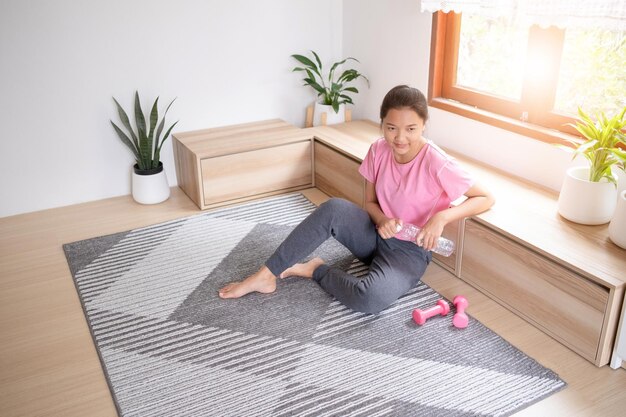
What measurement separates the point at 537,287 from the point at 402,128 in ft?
2.41

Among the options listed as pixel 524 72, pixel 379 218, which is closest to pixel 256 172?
pixel 379 218

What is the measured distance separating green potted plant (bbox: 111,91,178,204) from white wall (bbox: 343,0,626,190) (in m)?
1.27

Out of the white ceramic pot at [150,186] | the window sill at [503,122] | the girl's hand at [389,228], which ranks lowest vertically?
the white ceramic pot at [150,186]

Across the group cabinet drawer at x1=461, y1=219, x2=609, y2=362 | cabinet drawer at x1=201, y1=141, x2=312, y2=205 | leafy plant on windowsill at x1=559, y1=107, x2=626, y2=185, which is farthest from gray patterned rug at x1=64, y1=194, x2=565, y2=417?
leafy plant on windowsill at x1=559, y1=107, x2=626, y2=185

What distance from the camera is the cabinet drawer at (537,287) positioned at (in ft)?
5.91

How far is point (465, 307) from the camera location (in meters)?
2.09

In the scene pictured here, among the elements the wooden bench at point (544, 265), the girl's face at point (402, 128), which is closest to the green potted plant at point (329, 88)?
the wooden bench at point (544, 265)

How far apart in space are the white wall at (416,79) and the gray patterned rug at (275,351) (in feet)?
2.60

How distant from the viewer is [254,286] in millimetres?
2221

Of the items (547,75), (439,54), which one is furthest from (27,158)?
(547,75)

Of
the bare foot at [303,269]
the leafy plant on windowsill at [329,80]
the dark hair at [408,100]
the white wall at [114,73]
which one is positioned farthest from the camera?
the leafy plant on windowsill at [329,80]

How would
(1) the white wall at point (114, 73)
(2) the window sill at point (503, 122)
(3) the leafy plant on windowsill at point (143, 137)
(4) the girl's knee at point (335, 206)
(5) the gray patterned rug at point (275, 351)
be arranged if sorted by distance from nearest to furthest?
(5) the gray patterned rug at point (275, 351) < (4) the girl's knee at point (335, 206) < (2) the window sill at point (503, 122) < (1) the white wall at point (114, 73) < (3) the leafy plant on windowsill at point (143, 137)

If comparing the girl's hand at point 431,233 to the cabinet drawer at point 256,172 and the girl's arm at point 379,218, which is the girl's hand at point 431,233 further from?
the cabinet drawer at point 256,172

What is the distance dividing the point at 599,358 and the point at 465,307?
47 centimetres
